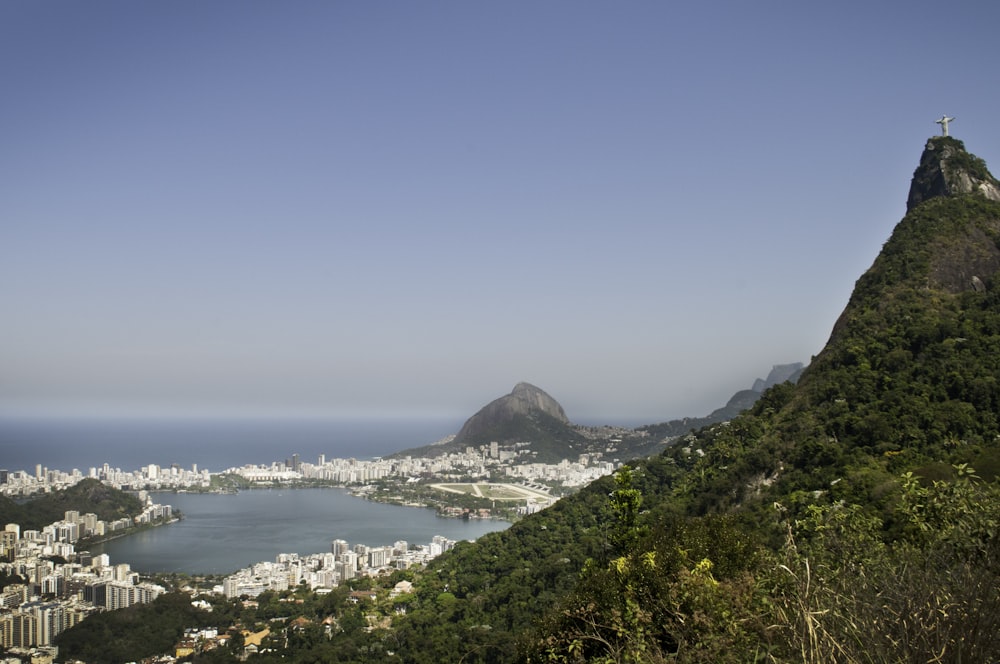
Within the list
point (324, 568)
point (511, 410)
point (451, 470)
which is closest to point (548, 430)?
point (511, 410)

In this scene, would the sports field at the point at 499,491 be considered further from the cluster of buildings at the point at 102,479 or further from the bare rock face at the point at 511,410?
the bare rock face at the point at 511,410

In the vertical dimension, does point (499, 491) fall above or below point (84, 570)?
below

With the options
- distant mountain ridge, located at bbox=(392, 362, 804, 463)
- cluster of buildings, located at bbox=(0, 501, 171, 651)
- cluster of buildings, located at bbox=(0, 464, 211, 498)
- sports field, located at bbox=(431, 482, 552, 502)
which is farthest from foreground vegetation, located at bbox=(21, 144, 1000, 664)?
distant mountain ridge, located at bbox=(392, 362, 804, 463)

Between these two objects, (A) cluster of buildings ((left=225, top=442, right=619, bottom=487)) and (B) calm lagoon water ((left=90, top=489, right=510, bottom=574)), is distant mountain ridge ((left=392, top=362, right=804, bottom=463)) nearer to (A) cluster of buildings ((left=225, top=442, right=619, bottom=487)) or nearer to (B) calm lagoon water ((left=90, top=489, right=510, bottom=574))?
(A) cluster of buildings ((left=225, top=442, right=619, bottom=487))

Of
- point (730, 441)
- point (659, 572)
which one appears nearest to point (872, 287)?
point (730, 441)

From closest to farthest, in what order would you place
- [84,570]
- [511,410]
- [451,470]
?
[84,570] < [451,470] < [511,410]

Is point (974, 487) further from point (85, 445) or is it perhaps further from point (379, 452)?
point (85, 445)

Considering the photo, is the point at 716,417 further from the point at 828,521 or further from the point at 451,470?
the point at 828,521
